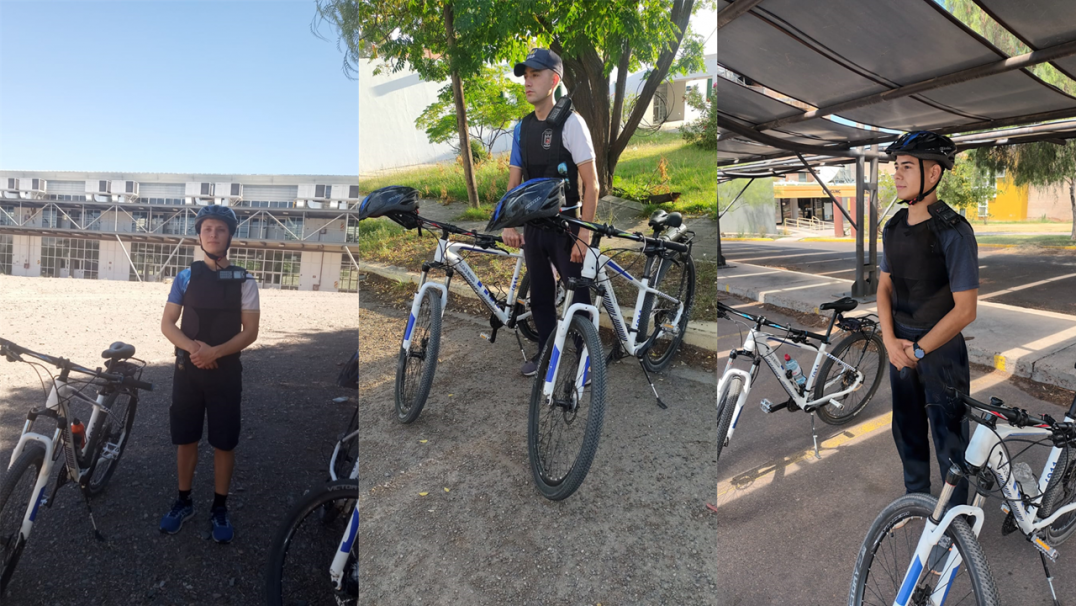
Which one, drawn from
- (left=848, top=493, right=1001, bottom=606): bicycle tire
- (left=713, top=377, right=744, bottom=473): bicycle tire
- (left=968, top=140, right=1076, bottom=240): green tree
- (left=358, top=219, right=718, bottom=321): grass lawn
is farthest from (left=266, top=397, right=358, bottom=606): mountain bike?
(left=968, top=140, right=1076, bottom=240): green tree

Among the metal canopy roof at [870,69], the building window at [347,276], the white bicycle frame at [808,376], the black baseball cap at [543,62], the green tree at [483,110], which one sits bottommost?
the white bicycle frame at [808,376]

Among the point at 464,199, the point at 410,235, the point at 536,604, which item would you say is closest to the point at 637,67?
the point at 464,199

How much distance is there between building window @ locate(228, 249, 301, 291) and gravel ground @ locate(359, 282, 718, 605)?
0.20m

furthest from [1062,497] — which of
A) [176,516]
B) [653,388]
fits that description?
[176,516]

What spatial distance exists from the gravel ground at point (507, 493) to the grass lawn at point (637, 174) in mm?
220

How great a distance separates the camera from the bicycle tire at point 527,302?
1148mm

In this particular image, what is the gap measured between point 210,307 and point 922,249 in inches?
63.1

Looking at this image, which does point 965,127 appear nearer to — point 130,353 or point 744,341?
point 744,341

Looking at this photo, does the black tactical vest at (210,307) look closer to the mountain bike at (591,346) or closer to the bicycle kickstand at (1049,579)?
the mountain bike at (591,346)

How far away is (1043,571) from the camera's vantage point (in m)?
1.41

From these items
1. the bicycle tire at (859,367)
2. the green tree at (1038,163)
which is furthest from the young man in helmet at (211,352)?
the green tree at (1038,163)

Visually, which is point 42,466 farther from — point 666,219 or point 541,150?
point 666,219

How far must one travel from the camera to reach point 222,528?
4.11 feet

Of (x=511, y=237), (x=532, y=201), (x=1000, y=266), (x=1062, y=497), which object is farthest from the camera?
(x=1000, y=266)
